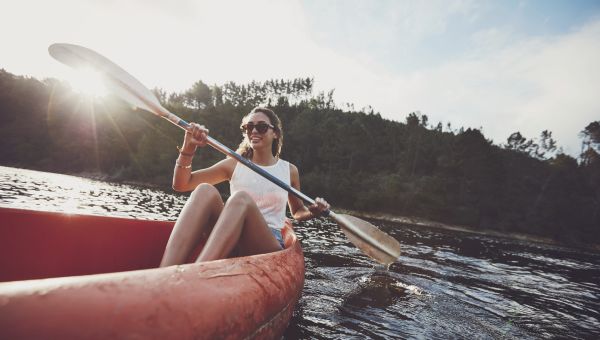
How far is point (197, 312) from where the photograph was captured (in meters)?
1.06

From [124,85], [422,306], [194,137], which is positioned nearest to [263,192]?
[194,137]

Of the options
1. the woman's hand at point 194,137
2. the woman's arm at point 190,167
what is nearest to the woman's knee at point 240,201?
the woman's arm at point 190,167

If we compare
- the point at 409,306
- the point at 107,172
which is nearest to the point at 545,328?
the point at 409,306

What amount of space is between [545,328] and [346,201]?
1451 inches

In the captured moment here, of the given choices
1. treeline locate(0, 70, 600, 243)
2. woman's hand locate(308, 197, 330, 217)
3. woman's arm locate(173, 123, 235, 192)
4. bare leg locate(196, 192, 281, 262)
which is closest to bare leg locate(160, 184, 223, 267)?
bare leg locate(196, 192, 281, 262)

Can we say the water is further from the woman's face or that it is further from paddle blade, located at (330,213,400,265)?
the woman's face

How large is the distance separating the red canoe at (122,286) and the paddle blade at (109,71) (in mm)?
1035

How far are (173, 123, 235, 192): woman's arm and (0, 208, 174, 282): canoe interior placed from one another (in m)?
0.45

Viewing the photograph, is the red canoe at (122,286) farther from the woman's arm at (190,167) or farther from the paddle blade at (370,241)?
the paddle blade at (370,241)

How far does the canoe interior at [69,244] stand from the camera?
186 cm

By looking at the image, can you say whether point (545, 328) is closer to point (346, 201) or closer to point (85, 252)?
point (85, 252)

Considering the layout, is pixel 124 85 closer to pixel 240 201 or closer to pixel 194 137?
pixel 194 137

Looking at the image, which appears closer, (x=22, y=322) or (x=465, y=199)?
(x=22, y=322)

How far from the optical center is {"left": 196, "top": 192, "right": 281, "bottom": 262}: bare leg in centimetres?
170
